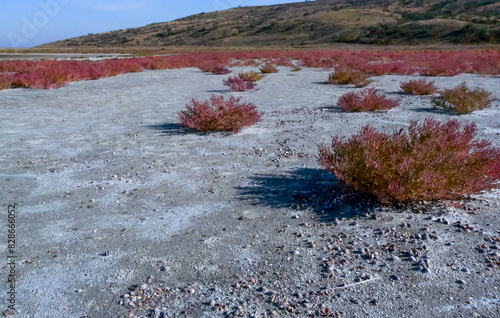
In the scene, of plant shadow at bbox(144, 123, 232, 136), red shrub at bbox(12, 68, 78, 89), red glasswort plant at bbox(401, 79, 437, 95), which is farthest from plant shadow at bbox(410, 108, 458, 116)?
red shrub at bbox(12, 68, 78, 89)

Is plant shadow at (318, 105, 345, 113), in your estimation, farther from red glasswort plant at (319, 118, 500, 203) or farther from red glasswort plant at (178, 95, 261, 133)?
red glasswort plant at (319, 118, 500, 203)

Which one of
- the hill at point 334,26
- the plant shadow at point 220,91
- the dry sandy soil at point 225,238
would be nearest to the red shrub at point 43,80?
the plant shadow at point 220,91

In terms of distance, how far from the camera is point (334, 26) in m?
82.6

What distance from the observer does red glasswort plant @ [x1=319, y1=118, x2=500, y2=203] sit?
13.4 ft

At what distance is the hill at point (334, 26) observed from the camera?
63.7m

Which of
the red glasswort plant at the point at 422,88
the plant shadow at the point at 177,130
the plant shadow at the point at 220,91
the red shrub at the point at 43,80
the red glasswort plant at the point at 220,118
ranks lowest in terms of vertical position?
the red glasswort plant at the point at 422,88

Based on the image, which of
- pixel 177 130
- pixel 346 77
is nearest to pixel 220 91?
pixel 346 77

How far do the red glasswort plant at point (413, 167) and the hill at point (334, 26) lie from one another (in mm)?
58739

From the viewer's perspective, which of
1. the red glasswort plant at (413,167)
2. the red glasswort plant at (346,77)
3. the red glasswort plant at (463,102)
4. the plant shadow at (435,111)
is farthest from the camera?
the red glasswort plant at (346,77)

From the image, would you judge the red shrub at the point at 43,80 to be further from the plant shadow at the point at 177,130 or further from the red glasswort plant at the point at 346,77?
the red glasswort plant at the point at 346,77

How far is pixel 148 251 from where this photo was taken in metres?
3.68

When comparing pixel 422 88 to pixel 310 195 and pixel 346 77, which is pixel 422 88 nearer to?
pixel 346 77

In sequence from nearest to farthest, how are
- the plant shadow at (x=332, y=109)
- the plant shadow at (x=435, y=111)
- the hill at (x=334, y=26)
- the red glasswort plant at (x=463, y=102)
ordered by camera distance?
the red glasswort plant at (x=463, y=102)
the plant shadow at (x=435, y=111)
the plant shadow at (x=332, y=109)
the hill at (x=334, y=26)

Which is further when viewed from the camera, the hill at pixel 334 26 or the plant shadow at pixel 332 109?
the hill at pixel 334 26
